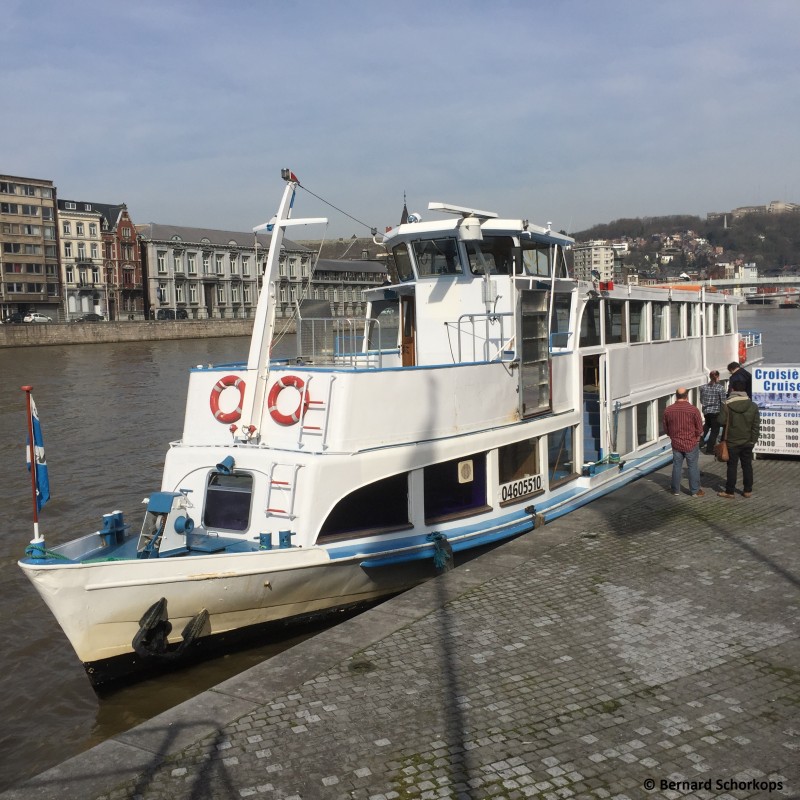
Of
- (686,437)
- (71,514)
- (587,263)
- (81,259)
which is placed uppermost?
(81,259)

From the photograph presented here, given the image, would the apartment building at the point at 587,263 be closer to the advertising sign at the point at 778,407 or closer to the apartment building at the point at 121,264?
the advertising sign at the point at 778,407

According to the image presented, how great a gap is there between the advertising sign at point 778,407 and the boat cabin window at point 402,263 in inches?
247

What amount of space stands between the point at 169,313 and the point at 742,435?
92.3 metres

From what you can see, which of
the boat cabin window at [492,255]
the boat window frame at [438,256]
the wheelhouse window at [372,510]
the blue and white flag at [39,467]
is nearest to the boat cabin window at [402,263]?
the boat window frame at [438,256]

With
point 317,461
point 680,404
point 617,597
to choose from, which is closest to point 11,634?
point 317,461

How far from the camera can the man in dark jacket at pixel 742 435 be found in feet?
36.9

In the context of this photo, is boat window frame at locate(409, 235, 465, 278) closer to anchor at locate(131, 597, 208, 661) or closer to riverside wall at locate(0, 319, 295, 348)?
anchor at locate(131, 597, 208, 661)

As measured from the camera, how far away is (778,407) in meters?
14.0

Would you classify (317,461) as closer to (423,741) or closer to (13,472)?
(423,741)

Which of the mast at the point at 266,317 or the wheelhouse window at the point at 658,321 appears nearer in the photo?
the mast at the point at 266,317

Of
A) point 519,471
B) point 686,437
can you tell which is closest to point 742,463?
point 686,437

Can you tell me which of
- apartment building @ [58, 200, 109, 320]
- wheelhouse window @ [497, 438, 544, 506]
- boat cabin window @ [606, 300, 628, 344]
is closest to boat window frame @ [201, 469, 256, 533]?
wheelhouse window @ [497, 438, 544, 506]

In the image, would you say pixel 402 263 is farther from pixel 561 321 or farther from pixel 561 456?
pixel 561 456

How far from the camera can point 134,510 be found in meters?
16.6
